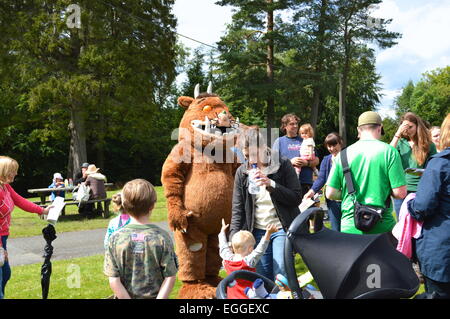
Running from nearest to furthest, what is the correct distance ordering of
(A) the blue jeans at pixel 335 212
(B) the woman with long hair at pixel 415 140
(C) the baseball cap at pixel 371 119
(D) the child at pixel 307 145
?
(C) the baseball cap at pixel 371 119 → (B) the woman with long hair at pixel 415 140 → (A) the blue jeans at pixel 335 212 → (D) the child at pixel 307 145

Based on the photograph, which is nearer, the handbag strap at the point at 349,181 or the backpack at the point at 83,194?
the handbag strap at the point at 349,181

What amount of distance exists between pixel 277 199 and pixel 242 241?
17.6 inches

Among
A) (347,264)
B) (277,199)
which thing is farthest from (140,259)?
(277,199)

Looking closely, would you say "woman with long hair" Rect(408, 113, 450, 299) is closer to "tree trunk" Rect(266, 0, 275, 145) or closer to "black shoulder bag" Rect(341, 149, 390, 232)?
"black shoulder bag" Rect(341, 149, 390, 232)

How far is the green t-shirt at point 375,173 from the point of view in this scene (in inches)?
122

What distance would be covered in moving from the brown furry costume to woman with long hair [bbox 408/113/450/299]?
200 cm

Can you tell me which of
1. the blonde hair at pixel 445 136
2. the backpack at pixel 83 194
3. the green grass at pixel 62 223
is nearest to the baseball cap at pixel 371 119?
the blonde hair at pixel 445 136

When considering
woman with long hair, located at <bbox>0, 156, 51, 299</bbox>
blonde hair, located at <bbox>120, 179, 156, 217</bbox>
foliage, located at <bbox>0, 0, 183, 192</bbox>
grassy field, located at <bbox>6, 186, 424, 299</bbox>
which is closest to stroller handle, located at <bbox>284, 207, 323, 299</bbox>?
blonde hair, located at <bbox>120, 179, 156, 217</bbox>

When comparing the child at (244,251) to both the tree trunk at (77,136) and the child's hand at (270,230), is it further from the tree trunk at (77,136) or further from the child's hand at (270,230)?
the tree trunk at (77,136)

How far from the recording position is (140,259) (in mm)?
2510

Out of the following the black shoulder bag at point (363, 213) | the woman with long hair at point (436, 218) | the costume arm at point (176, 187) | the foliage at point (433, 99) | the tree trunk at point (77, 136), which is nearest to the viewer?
the woman with long hair at point (436, 218)

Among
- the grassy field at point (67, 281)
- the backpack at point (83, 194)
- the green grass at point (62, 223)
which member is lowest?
the green grass at point (62, 223)

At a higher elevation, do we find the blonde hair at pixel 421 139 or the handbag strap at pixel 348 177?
the blonde hair at pixel 421 139
